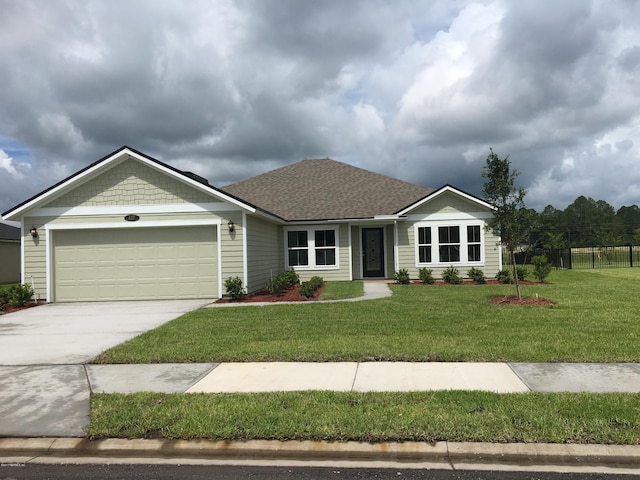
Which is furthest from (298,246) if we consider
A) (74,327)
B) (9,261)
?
(9,261)

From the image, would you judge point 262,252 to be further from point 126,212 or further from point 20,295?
point 20,295

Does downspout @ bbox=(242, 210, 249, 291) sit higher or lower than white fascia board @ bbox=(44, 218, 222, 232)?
lower

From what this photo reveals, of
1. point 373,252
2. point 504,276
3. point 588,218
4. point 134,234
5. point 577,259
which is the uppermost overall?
point 588,218

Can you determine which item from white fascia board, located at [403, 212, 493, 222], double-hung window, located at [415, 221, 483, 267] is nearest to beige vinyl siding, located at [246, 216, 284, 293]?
white fascia board, located at [403, 212, 493, 222]

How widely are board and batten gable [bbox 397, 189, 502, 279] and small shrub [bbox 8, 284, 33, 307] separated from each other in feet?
44.9

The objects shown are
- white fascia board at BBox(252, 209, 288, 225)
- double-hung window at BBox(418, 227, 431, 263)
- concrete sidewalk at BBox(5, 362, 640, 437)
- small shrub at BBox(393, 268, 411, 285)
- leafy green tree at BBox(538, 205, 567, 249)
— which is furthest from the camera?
leafy green tree at BBox(538, 205, 567, 249)

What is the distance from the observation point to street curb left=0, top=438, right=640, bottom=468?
406 cm

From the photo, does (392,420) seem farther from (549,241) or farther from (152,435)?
(549,241)

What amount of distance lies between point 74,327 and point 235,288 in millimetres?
5001

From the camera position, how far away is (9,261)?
28.6 metres

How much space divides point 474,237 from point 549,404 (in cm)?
1601

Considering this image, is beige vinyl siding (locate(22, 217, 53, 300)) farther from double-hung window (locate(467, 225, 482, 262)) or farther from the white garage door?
double-hung window (locate(467, 225, 482, 262))

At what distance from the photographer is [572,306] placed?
11.7 m

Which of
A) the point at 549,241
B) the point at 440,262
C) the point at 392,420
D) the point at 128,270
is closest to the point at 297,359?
the point at 392,420
